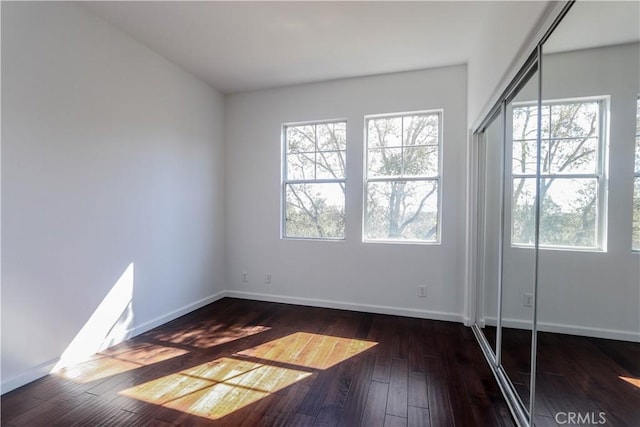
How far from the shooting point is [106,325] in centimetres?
249

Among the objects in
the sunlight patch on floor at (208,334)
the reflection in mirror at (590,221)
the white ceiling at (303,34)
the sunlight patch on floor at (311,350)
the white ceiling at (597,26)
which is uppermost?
the white ceiling at (303,34)

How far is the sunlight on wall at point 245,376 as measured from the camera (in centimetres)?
181

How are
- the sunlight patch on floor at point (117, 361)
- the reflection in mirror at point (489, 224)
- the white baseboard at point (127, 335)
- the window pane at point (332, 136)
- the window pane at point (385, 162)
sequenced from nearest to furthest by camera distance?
the white baseboard at point (127, 335)
the sunlight patch on floor at point (117, 361)
the reflection in mirror at point (489, 224)
the window pane at point (385, 162)
the window pane at point (332, 136)

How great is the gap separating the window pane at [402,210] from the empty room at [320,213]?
25mm

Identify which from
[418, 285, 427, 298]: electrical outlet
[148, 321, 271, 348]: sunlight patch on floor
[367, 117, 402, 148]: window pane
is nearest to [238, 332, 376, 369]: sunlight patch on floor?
[148, 321, 271, 348]: sunlight patch on floor

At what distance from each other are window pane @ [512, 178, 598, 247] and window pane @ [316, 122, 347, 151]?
222 centimetres

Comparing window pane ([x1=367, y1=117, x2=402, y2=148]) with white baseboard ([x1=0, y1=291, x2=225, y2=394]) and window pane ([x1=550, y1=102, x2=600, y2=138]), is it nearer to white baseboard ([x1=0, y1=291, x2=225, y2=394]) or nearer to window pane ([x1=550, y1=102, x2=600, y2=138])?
window pane ([x1=550, y1=102, x2=600, y2=138])

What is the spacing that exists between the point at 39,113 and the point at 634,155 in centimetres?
333

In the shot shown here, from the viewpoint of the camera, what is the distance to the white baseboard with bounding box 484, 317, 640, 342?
101 centimetres

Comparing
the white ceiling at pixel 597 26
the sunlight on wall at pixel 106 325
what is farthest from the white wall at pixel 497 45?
the sunlight on wall at pixel 106 325

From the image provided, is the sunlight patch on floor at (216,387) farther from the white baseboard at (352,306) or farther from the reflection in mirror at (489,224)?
the reflection in mirror at (489,224)

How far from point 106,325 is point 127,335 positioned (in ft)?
0.88

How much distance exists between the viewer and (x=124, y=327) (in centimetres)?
266

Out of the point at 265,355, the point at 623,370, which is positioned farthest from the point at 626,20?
the point at 265,355
